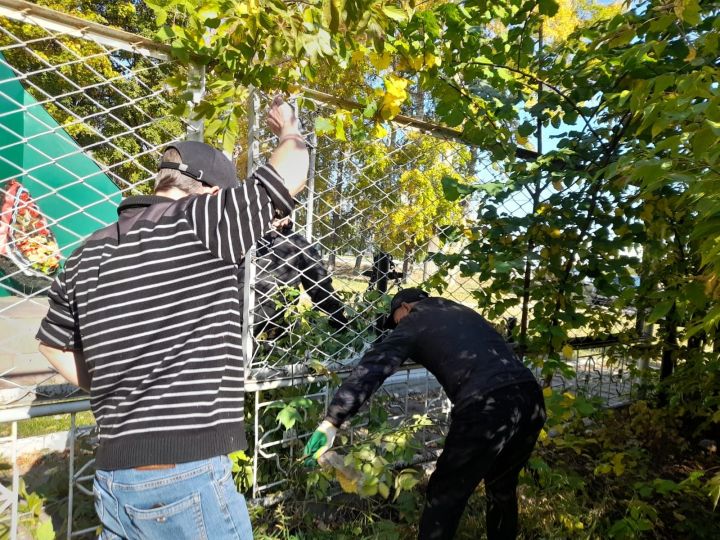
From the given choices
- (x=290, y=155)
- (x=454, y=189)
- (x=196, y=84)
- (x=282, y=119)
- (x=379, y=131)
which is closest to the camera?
(x=290, y=155)

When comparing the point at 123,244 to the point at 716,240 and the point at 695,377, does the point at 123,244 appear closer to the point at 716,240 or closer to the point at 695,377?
the point at 716,240

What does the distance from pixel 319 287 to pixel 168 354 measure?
1.36 meters

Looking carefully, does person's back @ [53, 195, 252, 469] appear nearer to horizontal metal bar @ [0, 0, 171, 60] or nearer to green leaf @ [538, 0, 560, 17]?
horizontal metal bar @ [0, 0, 171, 60]

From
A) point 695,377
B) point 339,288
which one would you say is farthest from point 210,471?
point 695,377

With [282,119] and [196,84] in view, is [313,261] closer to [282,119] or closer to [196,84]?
[196,84]

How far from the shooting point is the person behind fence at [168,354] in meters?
1.21

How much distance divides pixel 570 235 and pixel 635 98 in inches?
39.8

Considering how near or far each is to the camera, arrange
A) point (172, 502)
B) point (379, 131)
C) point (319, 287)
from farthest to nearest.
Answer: point (319, 287)
point (379, 131)
point (172, 502)

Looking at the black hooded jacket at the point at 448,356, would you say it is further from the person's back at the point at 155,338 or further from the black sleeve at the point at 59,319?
the black sleeve at the point at 59,319

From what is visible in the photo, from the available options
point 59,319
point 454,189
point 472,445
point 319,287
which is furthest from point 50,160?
point 472,445

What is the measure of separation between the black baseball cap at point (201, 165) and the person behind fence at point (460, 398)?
3.10ft

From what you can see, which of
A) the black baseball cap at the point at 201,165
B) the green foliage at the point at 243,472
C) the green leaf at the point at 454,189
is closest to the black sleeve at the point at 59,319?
the black baseball cap at the point at 201,165

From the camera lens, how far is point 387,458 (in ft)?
7.23

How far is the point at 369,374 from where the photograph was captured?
194 centimetres
